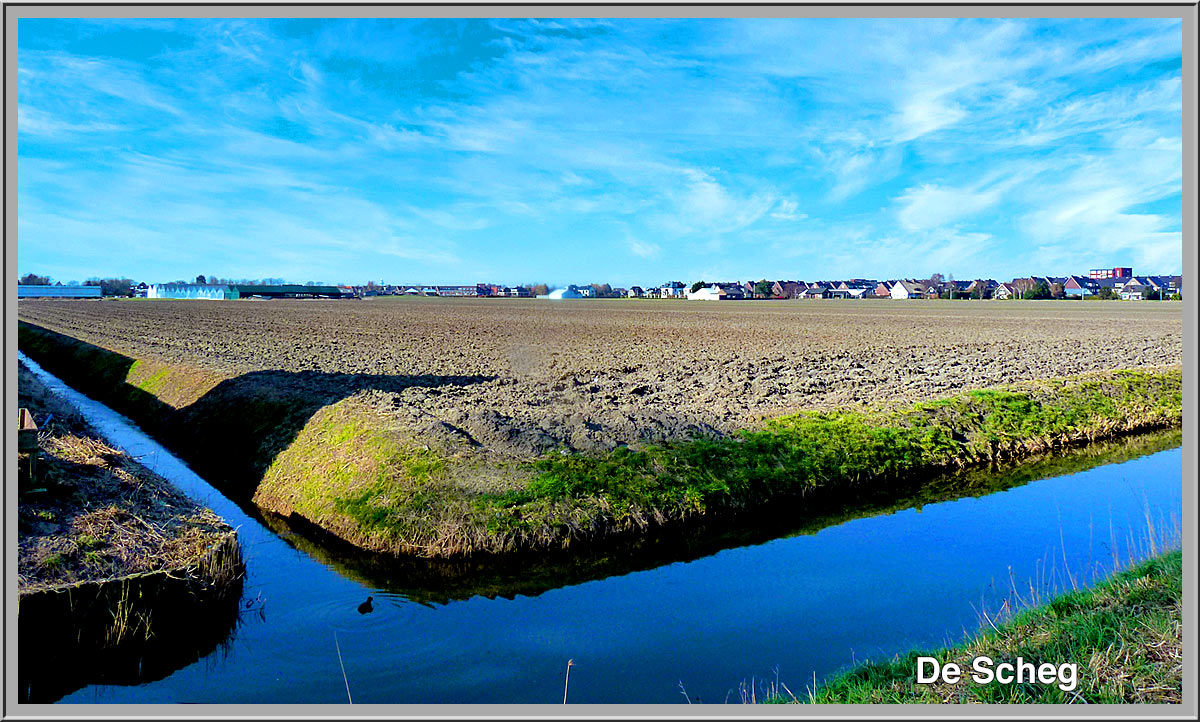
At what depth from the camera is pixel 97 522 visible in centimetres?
994

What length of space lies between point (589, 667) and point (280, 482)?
9301mm

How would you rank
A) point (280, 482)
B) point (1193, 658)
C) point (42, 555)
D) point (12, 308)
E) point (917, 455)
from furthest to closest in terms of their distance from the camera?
point (917, 455) → point (280, 482) → point (42, 555) → point (12, 308) → point (1193, 658)

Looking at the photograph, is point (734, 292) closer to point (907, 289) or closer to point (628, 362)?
point (907, 289)

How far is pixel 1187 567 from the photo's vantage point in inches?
202

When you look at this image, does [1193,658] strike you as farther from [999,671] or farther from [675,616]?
[675,616]

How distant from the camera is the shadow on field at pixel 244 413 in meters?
16.6

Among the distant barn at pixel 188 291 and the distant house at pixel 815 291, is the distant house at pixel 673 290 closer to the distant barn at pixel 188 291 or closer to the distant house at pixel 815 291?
the distant house at pixel 815 291

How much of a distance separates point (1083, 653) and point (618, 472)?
25.9ft

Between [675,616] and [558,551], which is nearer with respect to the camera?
[675,616]

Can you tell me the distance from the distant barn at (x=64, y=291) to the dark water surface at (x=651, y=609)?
13051cm

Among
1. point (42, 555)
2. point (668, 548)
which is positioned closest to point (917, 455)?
point (668, 548)

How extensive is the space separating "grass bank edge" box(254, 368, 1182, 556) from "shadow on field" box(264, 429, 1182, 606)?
23 cm

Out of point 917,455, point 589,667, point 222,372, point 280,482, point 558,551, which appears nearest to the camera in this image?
point 589,667

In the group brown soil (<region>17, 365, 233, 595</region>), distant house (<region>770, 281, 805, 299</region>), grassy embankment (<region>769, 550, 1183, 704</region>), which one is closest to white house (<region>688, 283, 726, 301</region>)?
distant house (<region>770, 281, 805, 299</region>)
